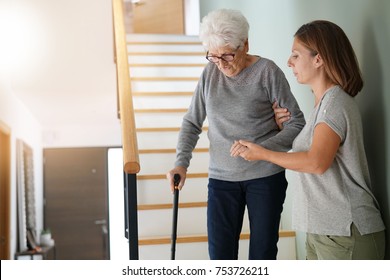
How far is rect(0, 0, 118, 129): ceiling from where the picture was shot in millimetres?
5137

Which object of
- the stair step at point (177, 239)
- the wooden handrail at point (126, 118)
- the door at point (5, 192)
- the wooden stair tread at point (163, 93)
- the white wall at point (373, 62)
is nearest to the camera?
the white wall at point (373, 62)

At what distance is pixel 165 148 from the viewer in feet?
12.2

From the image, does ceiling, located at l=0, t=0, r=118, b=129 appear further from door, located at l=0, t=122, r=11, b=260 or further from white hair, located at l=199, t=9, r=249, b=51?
white hair, located at l=199, t=9, r=249, b=51

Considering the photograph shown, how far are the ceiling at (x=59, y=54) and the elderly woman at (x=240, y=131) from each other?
330 centimetres

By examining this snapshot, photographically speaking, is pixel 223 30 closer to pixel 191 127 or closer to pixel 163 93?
pixel 191 127

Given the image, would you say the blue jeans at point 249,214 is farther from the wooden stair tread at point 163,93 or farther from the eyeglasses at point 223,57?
the wooden stair tread at point 163,93

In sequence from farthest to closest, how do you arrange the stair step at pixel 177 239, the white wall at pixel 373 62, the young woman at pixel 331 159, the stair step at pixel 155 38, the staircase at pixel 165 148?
1. the stair step at pixel 155 38
2. the staircase at pixel 165 148
3. the stair step at pixel 177 239
4. the white wall at pixel 373 62
5. the young woman at pixel 331 159

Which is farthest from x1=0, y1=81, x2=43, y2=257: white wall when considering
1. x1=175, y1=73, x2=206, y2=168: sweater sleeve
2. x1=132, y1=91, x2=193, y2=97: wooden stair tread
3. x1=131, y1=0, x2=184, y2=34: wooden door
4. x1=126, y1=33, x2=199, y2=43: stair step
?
x1=175, y1=73, x2=206, y2=168: sweater sleeve

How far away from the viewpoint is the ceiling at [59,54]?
5.14m

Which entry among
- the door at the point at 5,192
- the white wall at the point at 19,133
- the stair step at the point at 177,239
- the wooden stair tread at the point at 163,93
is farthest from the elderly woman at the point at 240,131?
the door at the point at 5,192

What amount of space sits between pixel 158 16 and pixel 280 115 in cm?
525

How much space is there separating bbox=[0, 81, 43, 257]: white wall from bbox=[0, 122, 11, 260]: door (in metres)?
0.13
